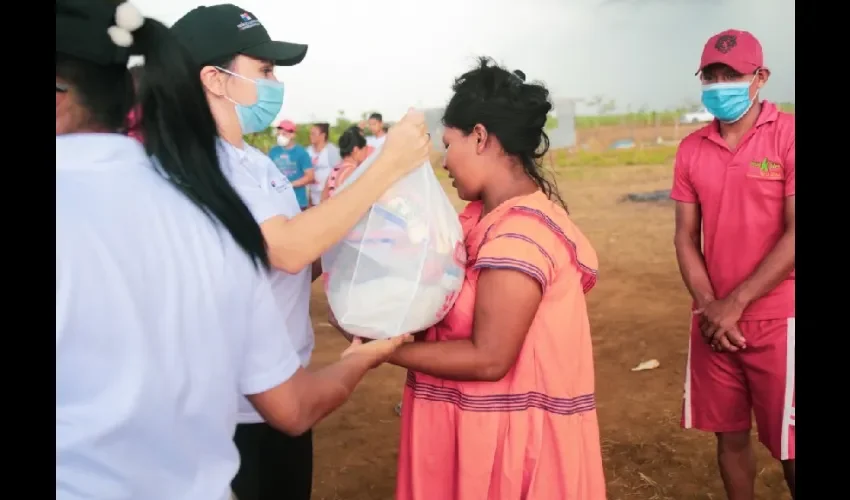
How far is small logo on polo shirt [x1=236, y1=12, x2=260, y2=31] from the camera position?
1.80 metres

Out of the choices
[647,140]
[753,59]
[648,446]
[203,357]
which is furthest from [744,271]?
[647,140]

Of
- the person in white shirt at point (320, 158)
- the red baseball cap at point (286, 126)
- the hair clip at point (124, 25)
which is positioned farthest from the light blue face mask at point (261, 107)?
the person in white shirt at point (320, 158)

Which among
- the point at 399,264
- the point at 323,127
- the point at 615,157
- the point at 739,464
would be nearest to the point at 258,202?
the point at 399,264

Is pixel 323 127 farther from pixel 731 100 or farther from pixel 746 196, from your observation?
pixel 746 196

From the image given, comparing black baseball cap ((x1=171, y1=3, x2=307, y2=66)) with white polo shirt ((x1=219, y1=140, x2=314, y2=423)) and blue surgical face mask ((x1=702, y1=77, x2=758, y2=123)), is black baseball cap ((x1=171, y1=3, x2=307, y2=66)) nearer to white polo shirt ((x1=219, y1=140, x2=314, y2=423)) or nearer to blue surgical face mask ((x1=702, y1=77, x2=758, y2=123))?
white polo shirt ((x1=219, y1=140, x2=314, y2=423))

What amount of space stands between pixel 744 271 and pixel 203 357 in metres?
2.04

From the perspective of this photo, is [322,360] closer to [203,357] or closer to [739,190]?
[739,190]

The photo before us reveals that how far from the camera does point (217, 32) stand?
1776mm

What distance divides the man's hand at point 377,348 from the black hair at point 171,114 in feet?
1.68

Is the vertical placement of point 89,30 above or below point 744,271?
above

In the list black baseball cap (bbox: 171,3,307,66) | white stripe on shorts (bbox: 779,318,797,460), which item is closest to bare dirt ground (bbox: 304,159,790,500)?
white stripe on shorts (bbox: 779,318,797,460)

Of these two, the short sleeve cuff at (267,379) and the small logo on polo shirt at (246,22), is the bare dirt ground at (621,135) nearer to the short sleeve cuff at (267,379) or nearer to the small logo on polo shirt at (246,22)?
the small logo on polo shirt at (246,22)

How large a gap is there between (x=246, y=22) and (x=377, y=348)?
0.89m
